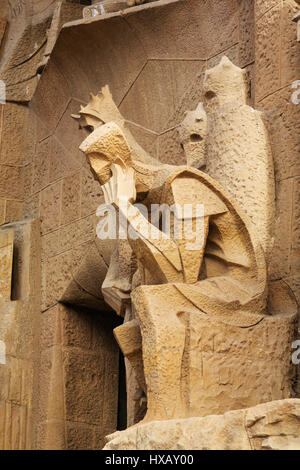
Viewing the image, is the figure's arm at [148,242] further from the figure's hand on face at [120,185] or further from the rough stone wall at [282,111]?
the rough stone wall at [282,111]

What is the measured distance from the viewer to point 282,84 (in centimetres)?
475

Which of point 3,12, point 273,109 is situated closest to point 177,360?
point 273,109

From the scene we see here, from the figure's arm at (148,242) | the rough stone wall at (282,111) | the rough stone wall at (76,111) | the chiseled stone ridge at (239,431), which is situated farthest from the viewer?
the rough stone wall at (76,111)

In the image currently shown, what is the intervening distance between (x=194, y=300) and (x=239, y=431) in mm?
756

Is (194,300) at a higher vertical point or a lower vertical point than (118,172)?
lower

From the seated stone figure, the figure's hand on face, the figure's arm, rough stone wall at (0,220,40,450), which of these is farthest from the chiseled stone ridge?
rough stone wall at (0,220,40,450)

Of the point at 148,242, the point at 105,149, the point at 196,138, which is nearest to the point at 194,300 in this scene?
the point at 148,242

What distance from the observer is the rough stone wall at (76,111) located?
5.61 metres

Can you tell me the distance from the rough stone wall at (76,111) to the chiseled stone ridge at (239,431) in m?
1.70

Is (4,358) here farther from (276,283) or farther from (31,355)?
(276,283)

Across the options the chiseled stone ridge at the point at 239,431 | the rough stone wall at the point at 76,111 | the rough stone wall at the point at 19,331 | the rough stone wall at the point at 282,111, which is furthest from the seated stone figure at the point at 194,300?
the rough stone wall at the point at 19,331

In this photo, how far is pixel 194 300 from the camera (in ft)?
13.7

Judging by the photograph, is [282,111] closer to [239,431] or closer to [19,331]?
[239,431]

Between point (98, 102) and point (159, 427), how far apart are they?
1860 mm
